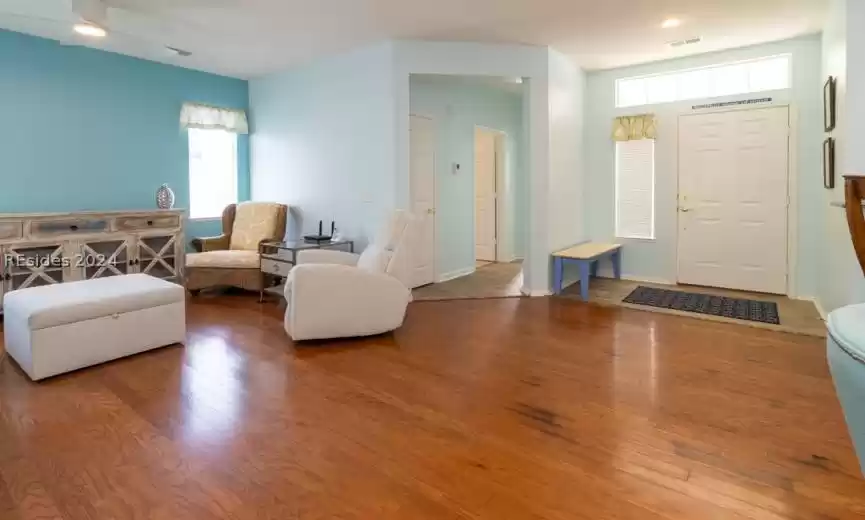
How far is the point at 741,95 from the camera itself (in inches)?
206

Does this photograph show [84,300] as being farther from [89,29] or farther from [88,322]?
[89,29]

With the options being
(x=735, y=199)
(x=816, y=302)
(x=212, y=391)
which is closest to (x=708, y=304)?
(x=816, y=302)

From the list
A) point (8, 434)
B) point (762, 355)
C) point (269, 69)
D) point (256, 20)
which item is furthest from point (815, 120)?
point (8, 434)

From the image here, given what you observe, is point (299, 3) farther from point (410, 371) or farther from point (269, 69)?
point (410, 371)

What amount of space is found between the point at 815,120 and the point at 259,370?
5.31m

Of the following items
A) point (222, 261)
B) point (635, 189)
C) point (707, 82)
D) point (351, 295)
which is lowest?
point (351, 295)

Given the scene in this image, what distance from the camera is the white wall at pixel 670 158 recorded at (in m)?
4.89

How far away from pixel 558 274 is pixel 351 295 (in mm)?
2530

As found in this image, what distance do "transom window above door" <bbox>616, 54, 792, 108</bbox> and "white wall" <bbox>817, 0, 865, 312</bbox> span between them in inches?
25.9

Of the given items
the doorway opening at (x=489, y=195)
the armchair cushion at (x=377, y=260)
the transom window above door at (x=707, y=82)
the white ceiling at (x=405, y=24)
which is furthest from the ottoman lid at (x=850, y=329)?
the doorway opening at (x=489, y=195)

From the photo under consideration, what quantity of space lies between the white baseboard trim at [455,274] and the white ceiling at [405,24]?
2.67 metres

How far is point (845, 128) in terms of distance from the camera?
350 cm

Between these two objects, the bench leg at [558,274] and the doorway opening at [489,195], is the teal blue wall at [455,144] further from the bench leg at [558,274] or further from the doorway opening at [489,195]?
the bench leg at [558,274]

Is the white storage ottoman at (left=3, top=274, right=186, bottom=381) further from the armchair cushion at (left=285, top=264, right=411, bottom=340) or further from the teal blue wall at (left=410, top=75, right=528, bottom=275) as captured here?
the teal blue wall at (left=410, top=75, right=528, bottom=275)
